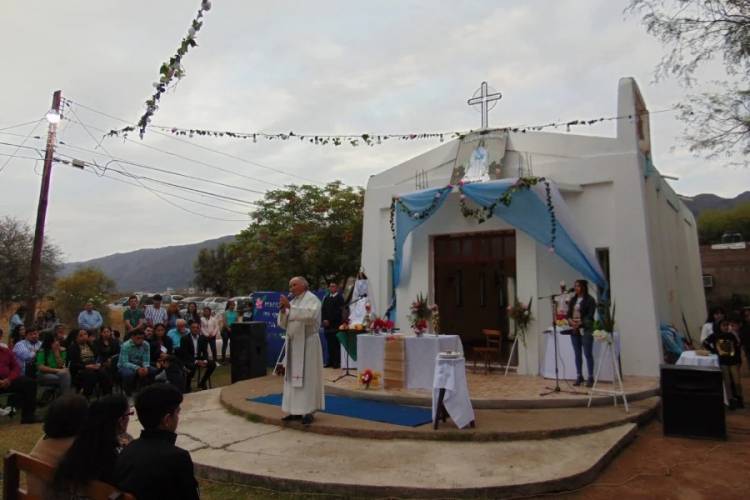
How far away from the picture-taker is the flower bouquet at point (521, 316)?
31.3 feet

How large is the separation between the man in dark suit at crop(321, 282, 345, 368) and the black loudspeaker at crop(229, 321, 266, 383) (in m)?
1.25

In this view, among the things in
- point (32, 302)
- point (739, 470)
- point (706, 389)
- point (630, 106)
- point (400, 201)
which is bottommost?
point (739, 470)

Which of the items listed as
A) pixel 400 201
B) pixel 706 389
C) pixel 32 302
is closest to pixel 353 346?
pixel 400 201

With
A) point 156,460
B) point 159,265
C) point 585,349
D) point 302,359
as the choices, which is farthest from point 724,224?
point 159,265

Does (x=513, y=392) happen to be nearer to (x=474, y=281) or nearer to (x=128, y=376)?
(x=474, y=281)

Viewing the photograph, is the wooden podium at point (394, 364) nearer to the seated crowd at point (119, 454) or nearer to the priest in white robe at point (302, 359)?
the priest in white robe at point (302, 359)

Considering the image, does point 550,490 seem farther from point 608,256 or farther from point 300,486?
point 608,256

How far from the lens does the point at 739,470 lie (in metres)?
5.01

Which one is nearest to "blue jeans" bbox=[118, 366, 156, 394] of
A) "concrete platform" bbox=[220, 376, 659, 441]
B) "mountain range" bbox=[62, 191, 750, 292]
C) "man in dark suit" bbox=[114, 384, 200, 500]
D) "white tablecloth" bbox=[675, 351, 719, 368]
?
"concrete platform" bbox=[220, 376, 659, 441]

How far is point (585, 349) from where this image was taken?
25.8 ft

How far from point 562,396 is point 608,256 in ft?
10.5

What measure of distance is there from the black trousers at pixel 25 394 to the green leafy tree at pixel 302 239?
12349 millimetres

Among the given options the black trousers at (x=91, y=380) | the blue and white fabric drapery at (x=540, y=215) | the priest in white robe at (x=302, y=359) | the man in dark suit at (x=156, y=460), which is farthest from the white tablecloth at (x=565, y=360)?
the man in dark suit at (x=156, y=460)

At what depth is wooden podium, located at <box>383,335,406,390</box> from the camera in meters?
7.94
